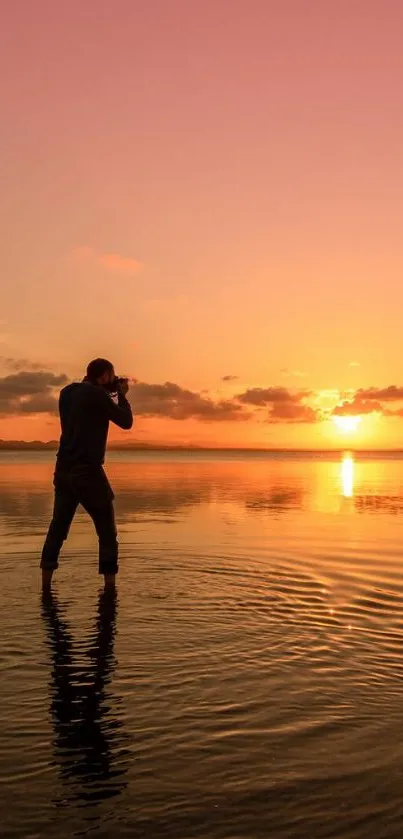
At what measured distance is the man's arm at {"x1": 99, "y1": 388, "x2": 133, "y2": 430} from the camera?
8984 mm

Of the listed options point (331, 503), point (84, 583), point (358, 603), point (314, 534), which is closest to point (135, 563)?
point (84, 583)

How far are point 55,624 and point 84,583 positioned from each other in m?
2.26

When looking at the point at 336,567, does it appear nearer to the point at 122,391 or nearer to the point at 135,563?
the point at 135,563

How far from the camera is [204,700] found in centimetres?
496

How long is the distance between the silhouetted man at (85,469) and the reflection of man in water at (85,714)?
176cm

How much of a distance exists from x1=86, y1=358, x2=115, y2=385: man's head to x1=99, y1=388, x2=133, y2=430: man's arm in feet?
0.80

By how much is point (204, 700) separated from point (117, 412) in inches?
183

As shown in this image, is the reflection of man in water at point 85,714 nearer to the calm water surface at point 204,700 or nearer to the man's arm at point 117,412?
the calm water surface at point 204,700

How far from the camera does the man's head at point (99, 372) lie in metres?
9.20

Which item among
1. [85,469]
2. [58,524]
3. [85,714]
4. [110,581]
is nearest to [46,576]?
[58,524]

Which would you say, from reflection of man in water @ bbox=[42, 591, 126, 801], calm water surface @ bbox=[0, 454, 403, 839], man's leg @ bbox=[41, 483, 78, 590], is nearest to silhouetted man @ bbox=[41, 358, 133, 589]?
man's leg @ bbox=[41, 483, 78, 590]

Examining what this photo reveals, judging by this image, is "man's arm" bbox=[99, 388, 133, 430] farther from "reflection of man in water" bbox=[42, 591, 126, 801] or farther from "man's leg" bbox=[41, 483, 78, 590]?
"reflection of man in water" bbox=[42, 591, 126, 801]

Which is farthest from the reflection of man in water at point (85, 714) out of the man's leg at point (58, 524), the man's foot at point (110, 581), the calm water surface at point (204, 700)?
the man's leg at point (58, 524)

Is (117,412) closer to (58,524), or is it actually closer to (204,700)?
(58,524)
